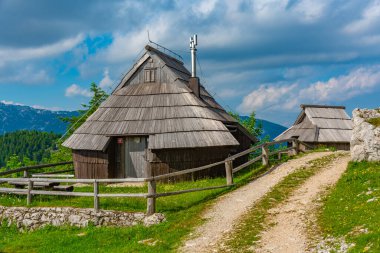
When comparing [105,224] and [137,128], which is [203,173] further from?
[105,224]

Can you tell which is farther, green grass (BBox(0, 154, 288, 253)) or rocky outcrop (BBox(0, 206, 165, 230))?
rocky outcrop (BBox(0, 206, 165, 230))

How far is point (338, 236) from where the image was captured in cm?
1014

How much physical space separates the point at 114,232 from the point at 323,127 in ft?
85.2

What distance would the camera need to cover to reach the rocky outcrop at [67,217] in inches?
580

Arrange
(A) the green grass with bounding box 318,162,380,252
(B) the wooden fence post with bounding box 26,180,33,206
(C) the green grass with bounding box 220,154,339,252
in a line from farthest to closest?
(B) the wooden fence post with bounding box 26,180,33,206 → (C) the green grass with bounding box 220,154,339,252 → (A) the green grass with bounding box 318,162,380,252

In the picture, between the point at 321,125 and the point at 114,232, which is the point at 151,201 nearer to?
the point at 114,232

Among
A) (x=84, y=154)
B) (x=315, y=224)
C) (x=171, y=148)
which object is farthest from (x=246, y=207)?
(x=84, y=154)

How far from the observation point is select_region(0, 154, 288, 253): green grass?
12531 mm

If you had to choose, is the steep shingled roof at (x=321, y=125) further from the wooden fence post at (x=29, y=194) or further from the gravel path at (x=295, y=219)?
the wooden fence post at (x=29, y=194)

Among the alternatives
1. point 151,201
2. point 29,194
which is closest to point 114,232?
point 151,201

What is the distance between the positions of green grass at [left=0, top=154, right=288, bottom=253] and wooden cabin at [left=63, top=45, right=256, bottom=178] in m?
3.55

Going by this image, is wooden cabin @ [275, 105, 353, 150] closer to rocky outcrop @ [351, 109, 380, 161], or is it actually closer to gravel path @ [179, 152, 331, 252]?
gravel path @ [179, 152, 331, 252]

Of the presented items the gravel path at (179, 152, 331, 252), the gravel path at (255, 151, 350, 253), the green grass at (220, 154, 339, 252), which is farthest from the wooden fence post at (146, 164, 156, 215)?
the gravel path at (255, 151, 350, 253)

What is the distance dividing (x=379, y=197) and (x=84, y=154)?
1606 cm
